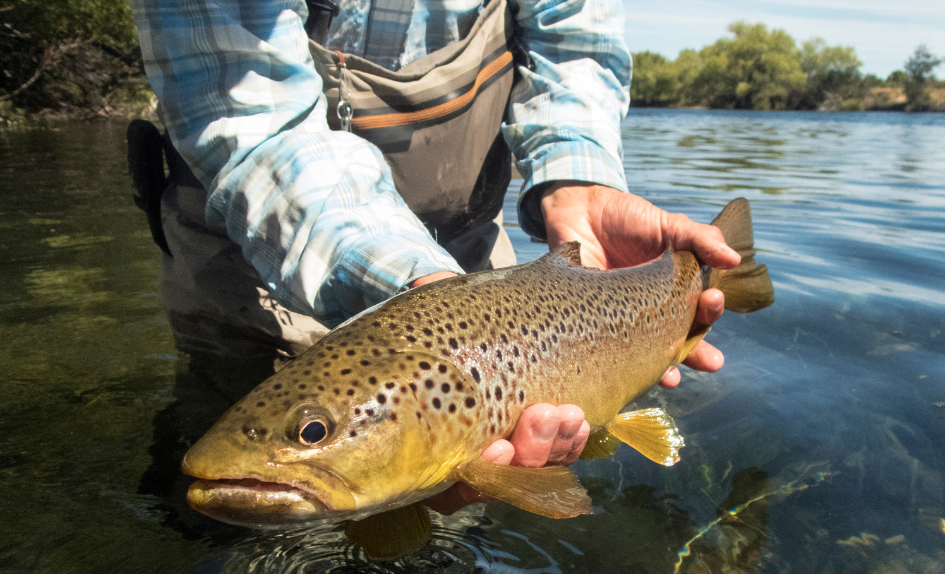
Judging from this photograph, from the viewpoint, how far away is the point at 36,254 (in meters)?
6.34

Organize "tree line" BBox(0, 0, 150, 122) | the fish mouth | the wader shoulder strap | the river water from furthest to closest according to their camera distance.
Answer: "tree line" BBox(0, 0, 150, 122) < the wader shoulder strap < the river water < the fish mouth

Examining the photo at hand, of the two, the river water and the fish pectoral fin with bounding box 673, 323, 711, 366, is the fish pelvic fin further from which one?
the river water

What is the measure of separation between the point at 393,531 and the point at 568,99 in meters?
2.14

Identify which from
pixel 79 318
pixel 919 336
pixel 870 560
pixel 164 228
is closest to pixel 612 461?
pixel 870 560

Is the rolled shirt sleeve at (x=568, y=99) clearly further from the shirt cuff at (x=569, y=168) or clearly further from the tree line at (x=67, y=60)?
the tree line at (x=67, y=60)

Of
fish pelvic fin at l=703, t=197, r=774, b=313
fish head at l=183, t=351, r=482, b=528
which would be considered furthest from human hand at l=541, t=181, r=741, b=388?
fish head at l=183, t=351, r=482, b=528

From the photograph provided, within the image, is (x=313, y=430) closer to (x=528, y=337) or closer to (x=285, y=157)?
(x=528, y=337)

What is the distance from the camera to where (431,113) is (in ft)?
9.97

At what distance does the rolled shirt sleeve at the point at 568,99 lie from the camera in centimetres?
300

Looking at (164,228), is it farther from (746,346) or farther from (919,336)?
(919,336)

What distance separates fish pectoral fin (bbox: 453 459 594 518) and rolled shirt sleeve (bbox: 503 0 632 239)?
160 centimetres

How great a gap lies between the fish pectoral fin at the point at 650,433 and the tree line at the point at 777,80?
300ft

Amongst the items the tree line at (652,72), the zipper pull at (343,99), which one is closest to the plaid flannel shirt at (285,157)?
the zipper pull at (343,99)

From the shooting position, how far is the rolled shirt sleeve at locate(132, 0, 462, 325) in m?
2.09
